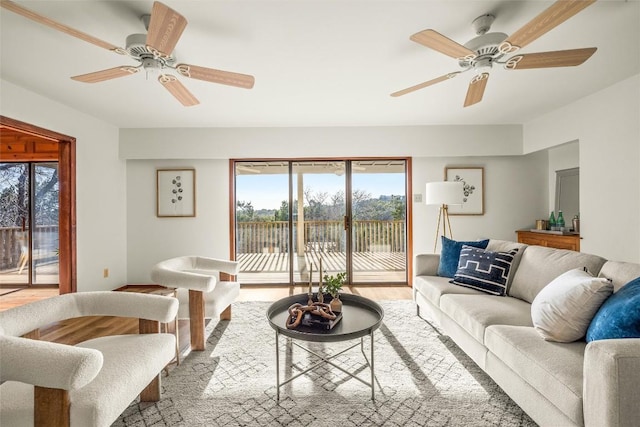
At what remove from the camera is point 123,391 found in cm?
131

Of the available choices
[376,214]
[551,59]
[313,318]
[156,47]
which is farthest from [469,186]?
[156,47]

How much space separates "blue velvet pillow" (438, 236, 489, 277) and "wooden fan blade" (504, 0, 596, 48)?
1826 mm

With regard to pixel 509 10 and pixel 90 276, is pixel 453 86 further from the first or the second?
pixel 90 276

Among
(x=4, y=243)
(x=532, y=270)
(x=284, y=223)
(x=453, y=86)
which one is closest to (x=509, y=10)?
(x=453, y=86)

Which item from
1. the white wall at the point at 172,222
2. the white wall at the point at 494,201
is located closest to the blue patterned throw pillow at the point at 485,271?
the white wall at the point at 494,201

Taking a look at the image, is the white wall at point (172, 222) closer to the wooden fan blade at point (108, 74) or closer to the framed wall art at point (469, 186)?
the wooden fan blade at point (108, 74)

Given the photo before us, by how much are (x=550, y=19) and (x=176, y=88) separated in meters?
2.55

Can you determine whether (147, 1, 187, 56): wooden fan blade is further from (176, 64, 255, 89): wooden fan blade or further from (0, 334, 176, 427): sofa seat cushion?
(0, 334, 176, 427): sofa seat cushion

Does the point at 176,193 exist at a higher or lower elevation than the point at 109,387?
higher

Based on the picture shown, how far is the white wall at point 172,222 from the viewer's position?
4641 millimetres

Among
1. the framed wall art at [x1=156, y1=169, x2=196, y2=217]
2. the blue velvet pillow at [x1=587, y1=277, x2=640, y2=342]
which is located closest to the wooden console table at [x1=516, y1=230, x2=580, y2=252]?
the blue velvet pillow at [x1=587, y1=277, x2=640, y2=342]

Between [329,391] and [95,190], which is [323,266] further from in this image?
[95,190]

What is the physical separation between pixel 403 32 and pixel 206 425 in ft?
8.92

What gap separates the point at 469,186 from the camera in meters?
4.61
